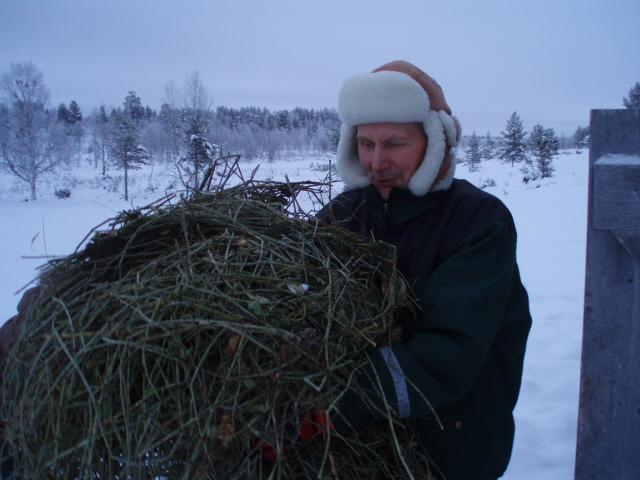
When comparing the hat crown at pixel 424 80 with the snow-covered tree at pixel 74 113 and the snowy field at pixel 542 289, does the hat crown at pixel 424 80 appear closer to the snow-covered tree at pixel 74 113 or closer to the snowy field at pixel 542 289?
the snowy field at pixel 542 289

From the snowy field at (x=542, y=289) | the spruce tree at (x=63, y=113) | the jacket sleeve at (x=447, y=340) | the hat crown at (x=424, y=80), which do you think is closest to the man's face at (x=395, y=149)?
the hat crown at (x=424, y=80)

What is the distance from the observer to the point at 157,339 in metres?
1.00

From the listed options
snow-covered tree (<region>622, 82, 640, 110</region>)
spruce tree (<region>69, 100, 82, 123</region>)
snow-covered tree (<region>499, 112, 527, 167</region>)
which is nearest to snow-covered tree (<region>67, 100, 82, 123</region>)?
spruce tree (<region>69, 100, 82, 123</region>)

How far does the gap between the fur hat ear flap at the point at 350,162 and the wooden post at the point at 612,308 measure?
0.87 metres

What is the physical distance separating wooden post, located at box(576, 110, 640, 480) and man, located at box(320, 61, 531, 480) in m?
0.39

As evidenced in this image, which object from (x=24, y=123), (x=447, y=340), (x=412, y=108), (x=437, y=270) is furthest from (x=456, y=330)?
(x=24, y=123)

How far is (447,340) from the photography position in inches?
49.9

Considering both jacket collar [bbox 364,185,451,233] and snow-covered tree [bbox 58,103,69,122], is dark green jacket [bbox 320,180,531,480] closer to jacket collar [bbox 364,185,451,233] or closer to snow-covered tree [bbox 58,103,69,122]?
jacket collar [bbox 364,185,451,233]

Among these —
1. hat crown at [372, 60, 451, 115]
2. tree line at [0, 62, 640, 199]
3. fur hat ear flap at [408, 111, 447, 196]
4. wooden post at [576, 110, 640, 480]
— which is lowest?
wooden post at [576, 110, 640, 480]

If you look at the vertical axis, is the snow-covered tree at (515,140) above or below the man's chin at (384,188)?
above

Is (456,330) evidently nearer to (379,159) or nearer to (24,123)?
(379,159)

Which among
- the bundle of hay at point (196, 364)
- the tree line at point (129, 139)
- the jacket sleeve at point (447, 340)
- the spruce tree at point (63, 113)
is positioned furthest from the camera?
the spruce tree at point (63, 113)

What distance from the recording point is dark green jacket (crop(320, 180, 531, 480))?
1218 mm

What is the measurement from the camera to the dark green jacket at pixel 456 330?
1218 millimetres
